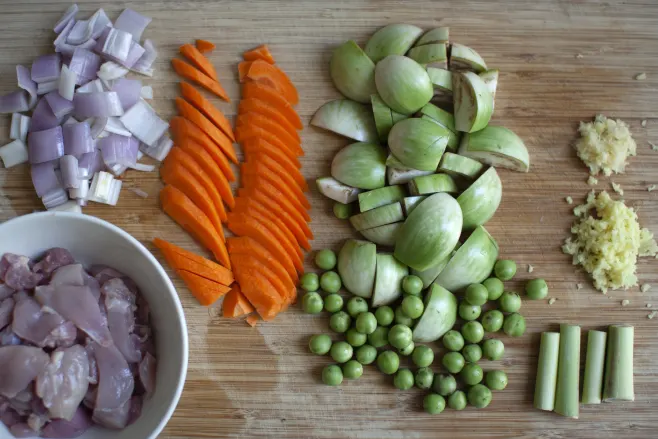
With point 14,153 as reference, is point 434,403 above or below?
below

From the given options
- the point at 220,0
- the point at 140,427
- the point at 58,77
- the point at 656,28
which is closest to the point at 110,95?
the point at 58,77

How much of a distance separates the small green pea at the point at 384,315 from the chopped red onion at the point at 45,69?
68.8 inches

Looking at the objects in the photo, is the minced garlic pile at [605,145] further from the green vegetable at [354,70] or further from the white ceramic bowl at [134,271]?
the white ceramic bowl at [134,271]

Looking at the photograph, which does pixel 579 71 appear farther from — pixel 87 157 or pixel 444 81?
A: pixel 87 157

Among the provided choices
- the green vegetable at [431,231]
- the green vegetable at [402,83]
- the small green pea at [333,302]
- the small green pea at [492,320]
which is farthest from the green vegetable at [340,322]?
the green vegetable at [402,83]

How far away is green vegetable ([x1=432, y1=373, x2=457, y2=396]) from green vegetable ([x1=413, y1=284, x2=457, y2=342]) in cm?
17

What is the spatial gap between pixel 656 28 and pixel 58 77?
2.71m

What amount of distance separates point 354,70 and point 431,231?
782mm

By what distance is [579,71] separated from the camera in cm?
276

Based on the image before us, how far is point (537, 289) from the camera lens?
2619 mm

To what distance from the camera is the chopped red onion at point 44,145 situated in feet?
8.50

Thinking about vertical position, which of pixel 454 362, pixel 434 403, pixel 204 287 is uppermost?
pixel 204 287

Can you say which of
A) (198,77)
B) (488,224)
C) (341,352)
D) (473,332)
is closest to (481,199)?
(488,224)

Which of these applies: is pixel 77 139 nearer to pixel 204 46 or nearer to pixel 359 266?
pixel 204 46
